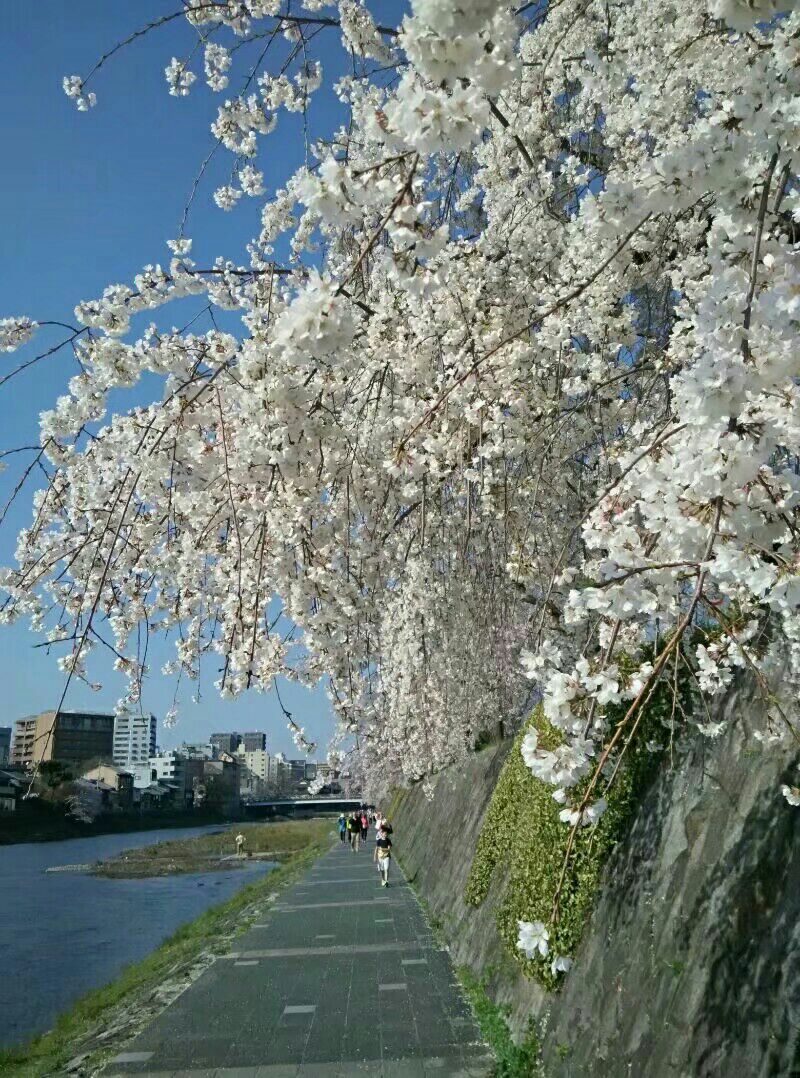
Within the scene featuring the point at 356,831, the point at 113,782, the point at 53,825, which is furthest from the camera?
the point at 113,782

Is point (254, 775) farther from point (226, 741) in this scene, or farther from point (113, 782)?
point (113, 782)

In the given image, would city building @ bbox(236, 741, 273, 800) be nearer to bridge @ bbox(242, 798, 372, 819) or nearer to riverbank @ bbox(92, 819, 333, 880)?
bridge @ bbox(242, 798, 372, 819)

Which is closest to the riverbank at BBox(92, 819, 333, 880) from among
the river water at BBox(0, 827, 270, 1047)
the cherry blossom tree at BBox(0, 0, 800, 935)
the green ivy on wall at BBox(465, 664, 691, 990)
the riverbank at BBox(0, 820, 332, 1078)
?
the river water at BBox(0, 827, 270, 1047)

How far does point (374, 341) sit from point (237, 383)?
3.01 ft

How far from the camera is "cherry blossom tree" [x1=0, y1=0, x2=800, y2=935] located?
2.30 m

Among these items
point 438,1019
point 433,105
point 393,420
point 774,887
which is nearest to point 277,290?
point 393,420

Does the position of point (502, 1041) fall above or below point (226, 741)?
below

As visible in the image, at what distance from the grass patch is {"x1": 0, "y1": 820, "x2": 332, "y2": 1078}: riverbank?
2.85 meters

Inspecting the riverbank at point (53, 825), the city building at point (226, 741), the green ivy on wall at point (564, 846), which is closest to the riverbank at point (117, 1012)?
the green ivy on wall at point (564, 846)

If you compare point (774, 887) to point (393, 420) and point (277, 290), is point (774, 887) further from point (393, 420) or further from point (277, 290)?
point (277, 290)

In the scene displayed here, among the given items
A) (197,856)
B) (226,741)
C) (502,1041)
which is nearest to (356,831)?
(197,856)

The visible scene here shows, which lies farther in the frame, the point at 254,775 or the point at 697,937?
the point at 254,775

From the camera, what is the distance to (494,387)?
4922 millimetres

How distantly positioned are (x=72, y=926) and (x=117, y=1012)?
54.0ft
